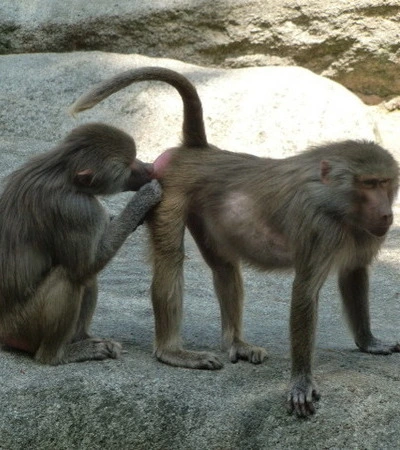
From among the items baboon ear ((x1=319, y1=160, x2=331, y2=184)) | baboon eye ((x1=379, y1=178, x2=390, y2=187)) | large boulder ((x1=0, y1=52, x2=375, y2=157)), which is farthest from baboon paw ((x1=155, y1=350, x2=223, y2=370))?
large boulder ((x1=0, y1=52, x2=375, y2=157))

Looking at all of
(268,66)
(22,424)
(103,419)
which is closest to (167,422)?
(103,419)

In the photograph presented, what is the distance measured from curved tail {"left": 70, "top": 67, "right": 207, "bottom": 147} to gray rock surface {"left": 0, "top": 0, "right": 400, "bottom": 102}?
6.02 metres

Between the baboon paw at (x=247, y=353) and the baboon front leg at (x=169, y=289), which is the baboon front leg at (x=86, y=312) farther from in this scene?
the baboon paw at (x=247, y=353)

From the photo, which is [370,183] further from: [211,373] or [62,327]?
[62,327]

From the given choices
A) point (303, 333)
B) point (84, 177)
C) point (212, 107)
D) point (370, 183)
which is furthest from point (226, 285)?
point (212, 107)

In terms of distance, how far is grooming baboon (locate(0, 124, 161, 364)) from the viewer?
4.65 m

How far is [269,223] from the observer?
Result: 4738 mm

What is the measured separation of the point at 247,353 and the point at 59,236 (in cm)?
116

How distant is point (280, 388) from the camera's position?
446cm

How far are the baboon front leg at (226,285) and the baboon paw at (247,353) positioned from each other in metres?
0.10

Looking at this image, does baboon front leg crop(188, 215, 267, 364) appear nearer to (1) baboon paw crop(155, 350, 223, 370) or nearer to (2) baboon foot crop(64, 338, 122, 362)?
(1) baboon paw crop(155, 350, 223, 370)

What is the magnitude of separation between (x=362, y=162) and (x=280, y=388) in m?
1.13

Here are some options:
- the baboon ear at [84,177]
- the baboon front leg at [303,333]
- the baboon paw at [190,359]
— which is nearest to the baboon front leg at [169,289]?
the baboon paw at [190,359]

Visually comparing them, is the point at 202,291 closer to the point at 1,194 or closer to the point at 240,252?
the point at 240,252
